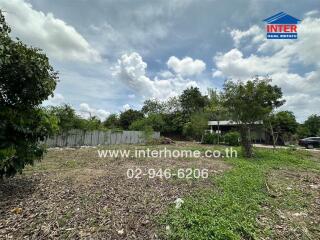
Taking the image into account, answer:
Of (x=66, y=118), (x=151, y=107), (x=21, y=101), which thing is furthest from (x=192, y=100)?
(x=21, y=101)

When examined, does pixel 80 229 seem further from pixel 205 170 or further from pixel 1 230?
pixel 205 170

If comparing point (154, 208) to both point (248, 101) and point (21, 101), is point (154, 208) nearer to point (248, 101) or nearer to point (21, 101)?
point (21, 101)

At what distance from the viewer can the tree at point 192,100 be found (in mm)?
33125

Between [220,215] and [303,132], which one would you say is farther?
[303,132]

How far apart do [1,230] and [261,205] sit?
4.27 metres

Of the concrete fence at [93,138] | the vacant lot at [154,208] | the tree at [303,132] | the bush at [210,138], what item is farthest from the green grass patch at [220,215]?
the tree at [303,132]

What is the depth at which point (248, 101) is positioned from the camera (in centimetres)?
1039

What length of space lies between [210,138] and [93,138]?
11.6 m

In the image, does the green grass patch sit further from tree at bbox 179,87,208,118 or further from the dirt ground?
tree at bbox 179,87,208,118

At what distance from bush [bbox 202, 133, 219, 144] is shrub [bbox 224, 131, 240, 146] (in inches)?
47.2

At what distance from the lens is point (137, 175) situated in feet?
18.8

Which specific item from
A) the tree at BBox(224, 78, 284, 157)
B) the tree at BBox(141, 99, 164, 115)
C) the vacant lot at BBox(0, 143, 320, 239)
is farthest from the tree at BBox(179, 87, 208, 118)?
the vacant lot at BBox(0, 143, 320, 239)

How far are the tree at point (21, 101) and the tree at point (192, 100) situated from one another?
28858mm

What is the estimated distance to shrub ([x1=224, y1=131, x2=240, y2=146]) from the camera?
18109mm
